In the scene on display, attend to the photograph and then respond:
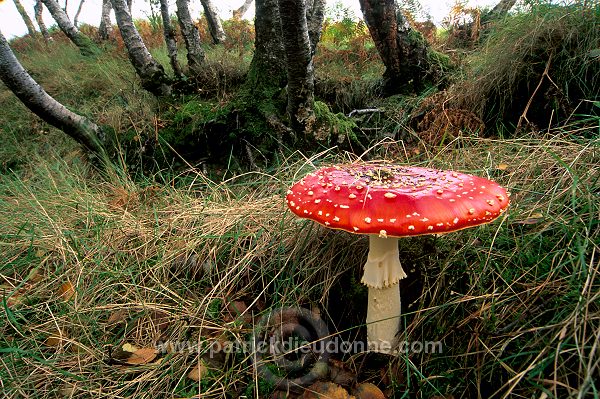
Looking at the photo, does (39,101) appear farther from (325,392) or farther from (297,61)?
(325,392)

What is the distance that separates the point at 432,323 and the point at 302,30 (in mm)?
2398

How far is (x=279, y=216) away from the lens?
238 centimetres

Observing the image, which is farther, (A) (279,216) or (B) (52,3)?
(B) (52,3)

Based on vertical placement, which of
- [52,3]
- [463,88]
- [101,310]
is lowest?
[101,310]

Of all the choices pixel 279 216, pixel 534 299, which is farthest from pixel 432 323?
pixel 279 216

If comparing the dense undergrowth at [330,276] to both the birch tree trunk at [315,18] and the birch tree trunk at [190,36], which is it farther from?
the birch tree trunk at [190,36]

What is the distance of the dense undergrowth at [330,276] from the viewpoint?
1.43 metres

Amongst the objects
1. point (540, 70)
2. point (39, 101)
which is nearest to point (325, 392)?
point (540, 70)

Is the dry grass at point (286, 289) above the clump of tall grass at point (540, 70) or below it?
below

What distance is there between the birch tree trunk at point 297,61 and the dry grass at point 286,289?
124 cm

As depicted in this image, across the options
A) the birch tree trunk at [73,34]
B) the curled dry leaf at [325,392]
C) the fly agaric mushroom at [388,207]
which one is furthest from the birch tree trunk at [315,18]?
the birch tree trunk at [73,34]

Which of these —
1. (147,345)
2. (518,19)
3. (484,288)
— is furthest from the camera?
(518,19)

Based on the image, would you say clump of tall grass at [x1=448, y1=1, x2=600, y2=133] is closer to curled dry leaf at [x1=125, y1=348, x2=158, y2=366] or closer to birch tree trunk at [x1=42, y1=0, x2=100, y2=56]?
curled dry leaf at [x1=125, y1=348, x2=158, y2=366]

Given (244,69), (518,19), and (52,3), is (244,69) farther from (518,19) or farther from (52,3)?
(52,3)
